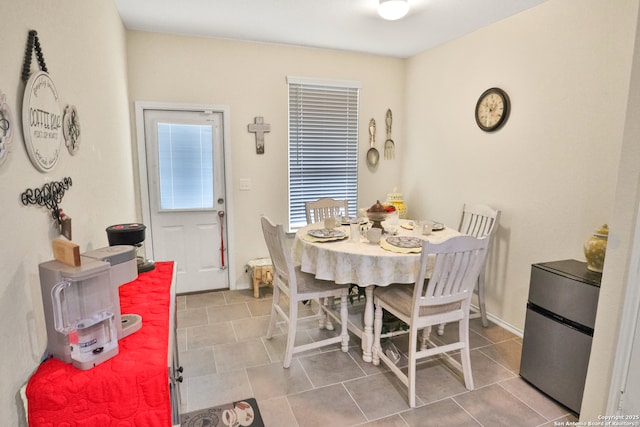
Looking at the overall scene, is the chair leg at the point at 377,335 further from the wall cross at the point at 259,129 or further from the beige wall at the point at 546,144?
the wall cross at the point at 259,129

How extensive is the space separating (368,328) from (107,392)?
1.81m

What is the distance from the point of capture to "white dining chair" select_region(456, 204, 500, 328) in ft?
9.80

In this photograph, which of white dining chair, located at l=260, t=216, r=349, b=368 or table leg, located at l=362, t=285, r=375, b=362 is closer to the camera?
white dining chair, located at l=260, t=216, r=349, b=368

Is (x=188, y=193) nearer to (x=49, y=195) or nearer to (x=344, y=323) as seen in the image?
(x=344, y=323)

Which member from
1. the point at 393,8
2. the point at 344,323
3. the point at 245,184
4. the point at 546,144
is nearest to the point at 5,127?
the point at 344,323

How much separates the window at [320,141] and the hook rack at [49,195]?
2682mm

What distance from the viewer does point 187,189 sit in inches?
143

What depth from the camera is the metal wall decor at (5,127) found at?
3.15 feet

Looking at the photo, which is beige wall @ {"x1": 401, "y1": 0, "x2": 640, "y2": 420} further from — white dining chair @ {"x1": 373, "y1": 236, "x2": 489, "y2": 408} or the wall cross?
the wall cross

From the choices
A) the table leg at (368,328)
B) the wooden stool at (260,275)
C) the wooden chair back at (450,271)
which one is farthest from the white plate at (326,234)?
the wooden stool at (260,275)

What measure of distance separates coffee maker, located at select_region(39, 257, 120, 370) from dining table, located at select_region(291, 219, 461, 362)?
1425 millimetres

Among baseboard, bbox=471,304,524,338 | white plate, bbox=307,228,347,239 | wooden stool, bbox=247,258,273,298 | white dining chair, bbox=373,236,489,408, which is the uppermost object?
→ white plate, bbox=307,228,347,239

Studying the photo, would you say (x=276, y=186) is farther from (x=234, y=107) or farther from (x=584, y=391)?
(x=584, y=391)

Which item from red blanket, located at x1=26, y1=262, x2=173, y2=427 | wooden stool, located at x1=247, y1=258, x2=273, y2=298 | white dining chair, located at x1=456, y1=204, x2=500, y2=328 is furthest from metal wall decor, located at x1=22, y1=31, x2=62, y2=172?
white dining chair, located at x1=456, y1=204, x2=500, y2=328
